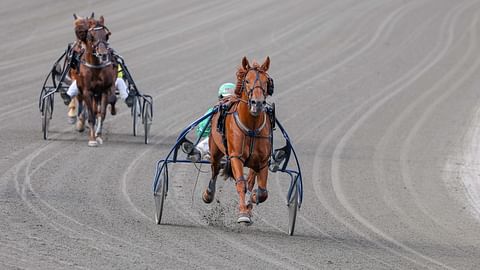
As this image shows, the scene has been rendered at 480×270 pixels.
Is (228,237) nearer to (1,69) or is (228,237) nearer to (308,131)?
(308,131)

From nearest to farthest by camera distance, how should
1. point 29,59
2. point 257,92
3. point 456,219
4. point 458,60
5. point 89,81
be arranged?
point 257,92
point 456,219
point 89,81
point 29,59
point 458,60

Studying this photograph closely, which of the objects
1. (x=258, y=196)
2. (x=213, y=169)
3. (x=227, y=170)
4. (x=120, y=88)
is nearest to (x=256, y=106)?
(x=258, y=196)

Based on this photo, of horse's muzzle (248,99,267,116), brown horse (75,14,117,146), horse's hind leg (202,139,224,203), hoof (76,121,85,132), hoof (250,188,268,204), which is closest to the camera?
horse's muzzle (248,99,267,116)

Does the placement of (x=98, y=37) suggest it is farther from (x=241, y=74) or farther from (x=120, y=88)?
(x=241, y=74)

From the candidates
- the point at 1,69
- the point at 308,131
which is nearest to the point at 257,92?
the point at 308,131

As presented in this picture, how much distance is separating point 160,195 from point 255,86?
4.96 ft

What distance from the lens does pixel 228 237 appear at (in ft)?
32.4

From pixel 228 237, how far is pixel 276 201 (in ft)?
8.24

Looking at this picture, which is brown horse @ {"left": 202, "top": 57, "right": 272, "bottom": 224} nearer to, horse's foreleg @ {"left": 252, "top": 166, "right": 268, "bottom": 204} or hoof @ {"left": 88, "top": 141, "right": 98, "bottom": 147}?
horse's foreleg @ {"left": 252, "top": 166, "right": 268, "bottom": 204}

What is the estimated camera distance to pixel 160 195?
10.6 meters

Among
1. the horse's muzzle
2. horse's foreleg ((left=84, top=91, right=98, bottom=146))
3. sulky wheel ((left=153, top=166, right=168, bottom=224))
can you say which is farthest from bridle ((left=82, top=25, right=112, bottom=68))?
the horse's muzzle

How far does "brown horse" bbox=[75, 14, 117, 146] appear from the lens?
15016mm

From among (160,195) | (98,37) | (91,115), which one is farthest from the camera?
(91,115)

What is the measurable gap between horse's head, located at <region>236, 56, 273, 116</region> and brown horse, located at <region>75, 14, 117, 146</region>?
5134 millimetres
